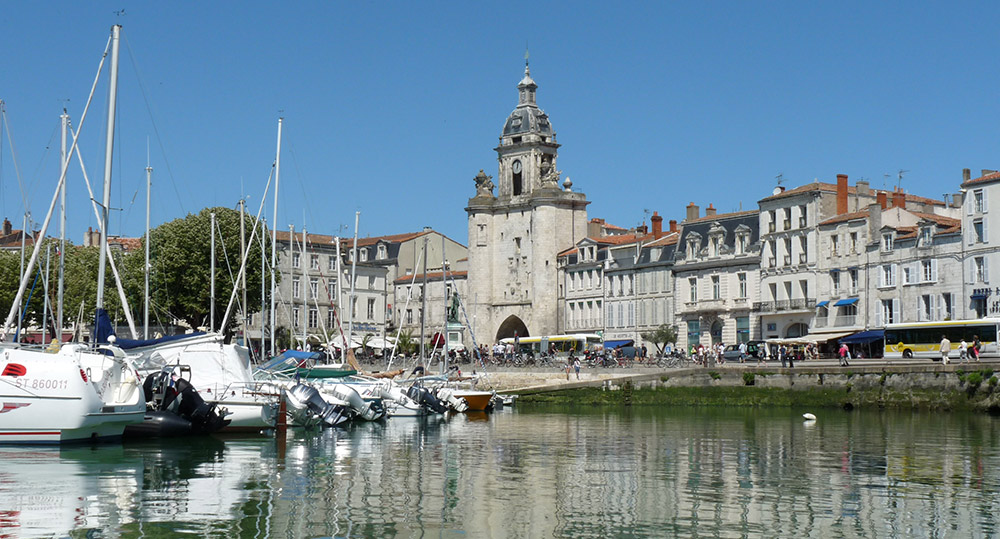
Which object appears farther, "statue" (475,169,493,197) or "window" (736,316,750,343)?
"statue" (475,169,493,197)

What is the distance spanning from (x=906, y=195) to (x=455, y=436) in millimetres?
47718

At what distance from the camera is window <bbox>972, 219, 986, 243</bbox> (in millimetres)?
64250

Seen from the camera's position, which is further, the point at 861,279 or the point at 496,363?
the point at 496,363

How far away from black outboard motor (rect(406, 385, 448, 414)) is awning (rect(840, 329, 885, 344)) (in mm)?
24322

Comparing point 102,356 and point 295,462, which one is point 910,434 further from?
point 102,356

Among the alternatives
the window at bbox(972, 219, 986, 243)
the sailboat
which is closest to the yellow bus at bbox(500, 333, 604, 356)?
the window at bbox(972, 219, 986, 243)

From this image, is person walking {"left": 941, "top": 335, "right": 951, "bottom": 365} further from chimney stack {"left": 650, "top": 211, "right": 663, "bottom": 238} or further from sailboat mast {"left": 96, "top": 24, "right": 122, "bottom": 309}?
chimney stack {"left": 650, "top": 211, "right": 663, "bottom": 238}

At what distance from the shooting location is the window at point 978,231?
64250 mm

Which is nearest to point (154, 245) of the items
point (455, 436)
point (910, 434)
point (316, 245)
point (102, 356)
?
point (316, 245)

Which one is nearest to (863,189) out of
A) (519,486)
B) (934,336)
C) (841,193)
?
(841,193)

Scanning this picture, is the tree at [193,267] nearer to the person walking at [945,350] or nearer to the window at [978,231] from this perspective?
the person walking at [945,350]

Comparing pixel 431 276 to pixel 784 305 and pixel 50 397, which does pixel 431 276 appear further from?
pixel 50 397

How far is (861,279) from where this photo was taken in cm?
7206

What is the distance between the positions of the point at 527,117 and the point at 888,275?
125 ft
